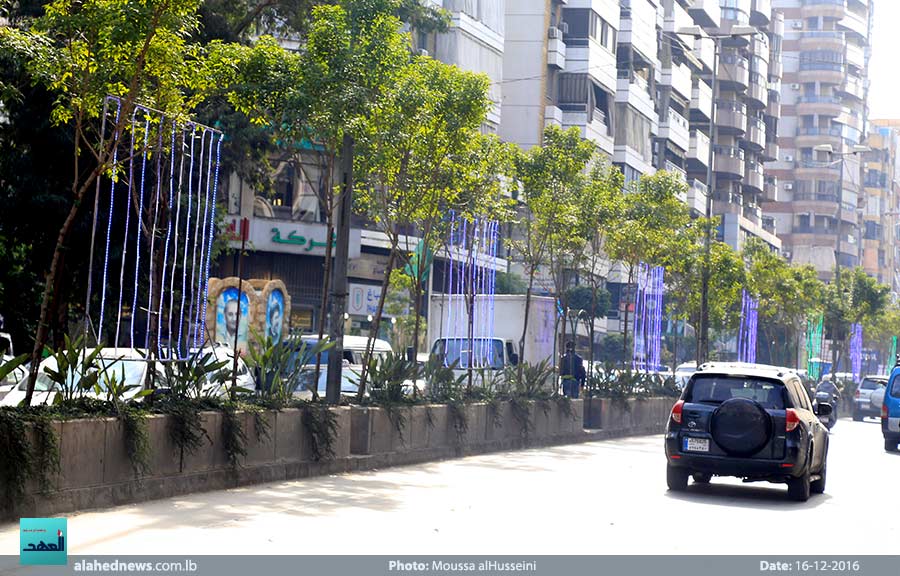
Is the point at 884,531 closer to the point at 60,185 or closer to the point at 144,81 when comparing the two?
the point at 144,81

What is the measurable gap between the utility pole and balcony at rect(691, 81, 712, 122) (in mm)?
72377

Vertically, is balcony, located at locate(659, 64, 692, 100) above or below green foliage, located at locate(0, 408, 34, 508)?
above

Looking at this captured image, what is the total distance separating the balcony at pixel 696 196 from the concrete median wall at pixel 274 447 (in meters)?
59.7

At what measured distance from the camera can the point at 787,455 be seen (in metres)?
17.4

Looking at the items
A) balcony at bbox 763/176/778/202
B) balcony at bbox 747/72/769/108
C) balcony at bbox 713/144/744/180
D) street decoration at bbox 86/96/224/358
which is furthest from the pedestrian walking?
balcony at bbox 763/176/778/202

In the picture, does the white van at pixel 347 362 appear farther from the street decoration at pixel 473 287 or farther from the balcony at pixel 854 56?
the balcony at pixel 854 56

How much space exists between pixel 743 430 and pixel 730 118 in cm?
8431

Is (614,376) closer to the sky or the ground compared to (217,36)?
closer to the ground

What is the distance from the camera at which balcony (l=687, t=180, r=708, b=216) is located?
88.5m

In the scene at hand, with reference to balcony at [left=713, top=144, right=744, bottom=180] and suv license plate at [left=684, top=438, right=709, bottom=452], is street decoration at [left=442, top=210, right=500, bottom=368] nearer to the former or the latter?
suv license plate at [left=684, top=438, right=709, bottom=452]

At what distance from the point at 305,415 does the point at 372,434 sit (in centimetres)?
226

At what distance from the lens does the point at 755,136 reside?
106 m

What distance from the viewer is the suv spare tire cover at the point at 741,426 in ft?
57.3
